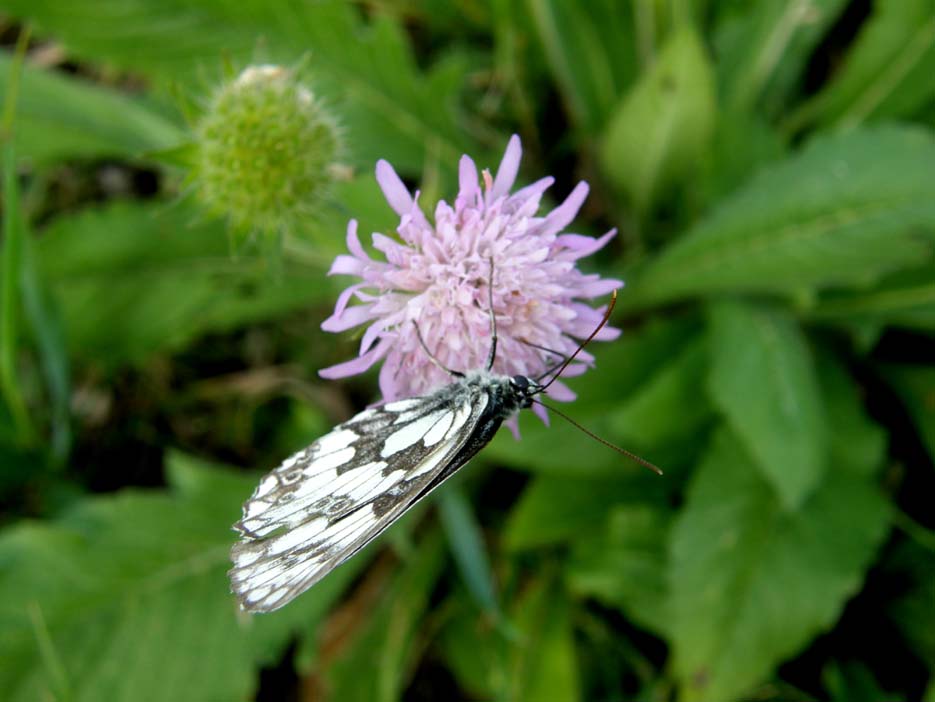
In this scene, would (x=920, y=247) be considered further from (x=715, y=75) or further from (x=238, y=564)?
(x=238, y=564)

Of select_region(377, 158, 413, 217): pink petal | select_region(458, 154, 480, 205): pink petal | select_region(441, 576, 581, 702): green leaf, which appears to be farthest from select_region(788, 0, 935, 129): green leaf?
Result: select_region(441, 576, 581, 702): green leaf

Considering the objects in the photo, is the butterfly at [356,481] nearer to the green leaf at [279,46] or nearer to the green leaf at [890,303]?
the green leaf at [279,46]

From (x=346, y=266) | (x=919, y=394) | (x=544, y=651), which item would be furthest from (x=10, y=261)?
(x=919, y=394)

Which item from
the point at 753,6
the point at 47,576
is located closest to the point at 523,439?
the point at 47,576

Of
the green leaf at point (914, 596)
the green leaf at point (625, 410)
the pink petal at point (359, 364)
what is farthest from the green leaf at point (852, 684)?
the pink petal at point (359, 364)

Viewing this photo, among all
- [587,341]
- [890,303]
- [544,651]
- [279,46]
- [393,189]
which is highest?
[279,46]

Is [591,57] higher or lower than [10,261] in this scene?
lower

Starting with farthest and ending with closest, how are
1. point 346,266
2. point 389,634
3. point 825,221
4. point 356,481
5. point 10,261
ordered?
point 389,634, point 10,261, point 825,221, point 346,266, point 356,481

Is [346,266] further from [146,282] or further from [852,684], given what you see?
[852,684]
